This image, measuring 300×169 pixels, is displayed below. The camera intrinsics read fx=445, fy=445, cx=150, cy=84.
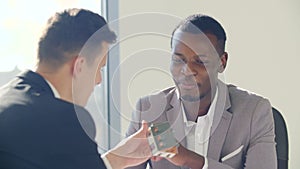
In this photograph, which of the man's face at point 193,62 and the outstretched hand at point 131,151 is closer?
the outstretched hand at point 131,151

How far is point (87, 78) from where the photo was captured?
1264 mm

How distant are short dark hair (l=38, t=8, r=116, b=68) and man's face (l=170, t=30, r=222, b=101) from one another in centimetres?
34

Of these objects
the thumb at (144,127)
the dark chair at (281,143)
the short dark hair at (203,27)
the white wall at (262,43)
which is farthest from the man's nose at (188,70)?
the white wall at (262,43)

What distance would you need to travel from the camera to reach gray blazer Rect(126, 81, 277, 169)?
147 centimetres

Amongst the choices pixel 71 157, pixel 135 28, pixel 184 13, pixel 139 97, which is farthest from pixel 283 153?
pixel 184 13

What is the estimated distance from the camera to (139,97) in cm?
167

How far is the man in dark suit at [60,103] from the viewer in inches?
42.7

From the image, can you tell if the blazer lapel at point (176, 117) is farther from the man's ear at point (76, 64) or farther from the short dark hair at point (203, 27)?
the man's ear at point (76, 64)

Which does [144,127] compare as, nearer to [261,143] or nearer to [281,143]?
[261,143]

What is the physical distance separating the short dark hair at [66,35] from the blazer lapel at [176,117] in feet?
1.20

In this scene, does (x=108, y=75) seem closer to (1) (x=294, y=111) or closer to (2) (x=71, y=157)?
(2) (x=71, y=157)

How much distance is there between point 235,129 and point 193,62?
27 cm

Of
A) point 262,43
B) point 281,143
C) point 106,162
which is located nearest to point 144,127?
point 106,162

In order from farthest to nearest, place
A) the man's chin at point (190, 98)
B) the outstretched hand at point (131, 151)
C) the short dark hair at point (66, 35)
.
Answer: the man's chin at point (190, 98) → the outstretched hand at point (131, 151) → the short dark hair at point (66, 35)
